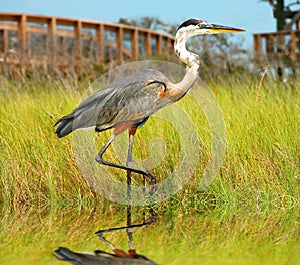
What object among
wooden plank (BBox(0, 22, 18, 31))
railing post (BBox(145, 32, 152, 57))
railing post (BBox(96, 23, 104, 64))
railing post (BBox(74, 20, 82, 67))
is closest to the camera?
wooden plank (BBox(0, 22, 18, 31))

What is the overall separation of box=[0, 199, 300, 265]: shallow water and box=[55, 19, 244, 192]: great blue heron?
0.66 metres

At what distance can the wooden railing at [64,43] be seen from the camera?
12.9 metres

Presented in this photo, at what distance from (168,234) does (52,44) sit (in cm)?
1007

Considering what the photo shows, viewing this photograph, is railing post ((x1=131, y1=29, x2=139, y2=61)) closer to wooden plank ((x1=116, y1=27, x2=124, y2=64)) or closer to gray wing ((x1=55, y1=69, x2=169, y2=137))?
wooden plank ((x1=116, y1=27, x2=124, y2=64))

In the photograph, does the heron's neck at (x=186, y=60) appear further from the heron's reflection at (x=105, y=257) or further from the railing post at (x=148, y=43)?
the railing post at (x=148, y=43)

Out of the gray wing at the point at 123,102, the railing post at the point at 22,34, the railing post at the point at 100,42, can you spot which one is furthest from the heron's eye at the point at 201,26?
the railing post at the point at 100,42

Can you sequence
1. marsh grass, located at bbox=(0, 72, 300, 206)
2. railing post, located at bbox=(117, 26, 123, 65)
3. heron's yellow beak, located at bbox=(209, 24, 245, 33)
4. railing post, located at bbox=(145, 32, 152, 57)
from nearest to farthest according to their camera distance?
heron's yellow beak, located at bbox=(209, 24, 245, 33), marsh grass, located at bbox=(0, 72, 300, 206), railing post, located at bbox=(117, 26, 123, 65), railing post, located at bbox=(145, 32, 152, 57)

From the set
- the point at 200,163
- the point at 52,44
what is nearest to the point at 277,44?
the point at 52,44

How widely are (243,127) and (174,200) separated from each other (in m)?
0.88

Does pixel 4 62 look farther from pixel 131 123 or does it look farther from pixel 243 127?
pixel 131 123

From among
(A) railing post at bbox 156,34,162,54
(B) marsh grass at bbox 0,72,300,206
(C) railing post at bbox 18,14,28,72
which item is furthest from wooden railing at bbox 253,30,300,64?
(B) marsh grass at bbox 0,72,300,206

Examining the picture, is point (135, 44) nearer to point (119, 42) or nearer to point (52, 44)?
point (119, 42)

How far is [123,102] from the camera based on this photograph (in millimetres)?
3787

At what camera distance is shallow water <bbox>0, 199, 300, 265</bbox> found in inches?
126
